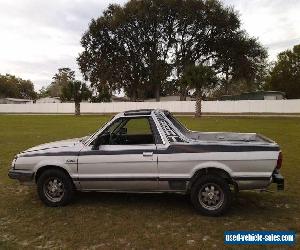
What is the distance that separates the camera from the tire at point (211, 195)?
6.50m

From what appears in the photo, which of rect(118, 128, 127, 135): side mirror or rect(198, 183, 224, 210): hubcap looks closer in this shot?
rect(198, 183, 224, 210): hubcap

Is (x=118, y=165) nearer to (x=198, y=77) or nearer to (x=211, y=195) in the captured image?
(x=211, y=195)

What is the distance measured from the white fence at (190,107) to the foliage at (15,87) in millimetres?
39066

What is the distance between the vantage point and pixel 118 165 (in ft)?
22.5

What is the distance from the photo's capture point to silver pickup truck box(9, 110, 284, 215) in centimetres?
648

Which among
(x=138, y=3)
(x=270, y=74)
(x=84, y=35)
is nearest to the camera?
(x=138, y=3)

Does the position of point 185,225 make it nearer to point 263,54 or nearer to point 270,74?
point 263,54

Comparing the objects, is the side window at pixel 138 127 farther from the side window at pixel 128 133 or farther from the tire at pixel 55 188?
the tire at pixel 55 188

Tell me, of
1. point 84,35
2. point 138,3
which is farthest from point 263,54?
point 84,35

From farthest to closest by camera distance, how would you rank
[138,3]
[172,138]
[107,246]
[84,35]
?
[84,35]
[138,3]
[172,138]
[107,246]

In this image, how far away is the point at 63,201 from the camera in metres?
7.21

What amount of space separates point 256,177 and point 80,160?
302 cm

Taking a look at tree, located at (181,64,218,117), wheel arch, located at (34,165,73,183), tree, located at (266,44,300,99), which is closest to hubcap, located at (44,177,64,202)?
wheel arch, located at (34,165,73,183)

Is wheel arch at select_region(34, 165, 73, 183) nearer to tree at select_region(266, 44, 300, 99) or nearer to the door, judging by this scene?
the door
